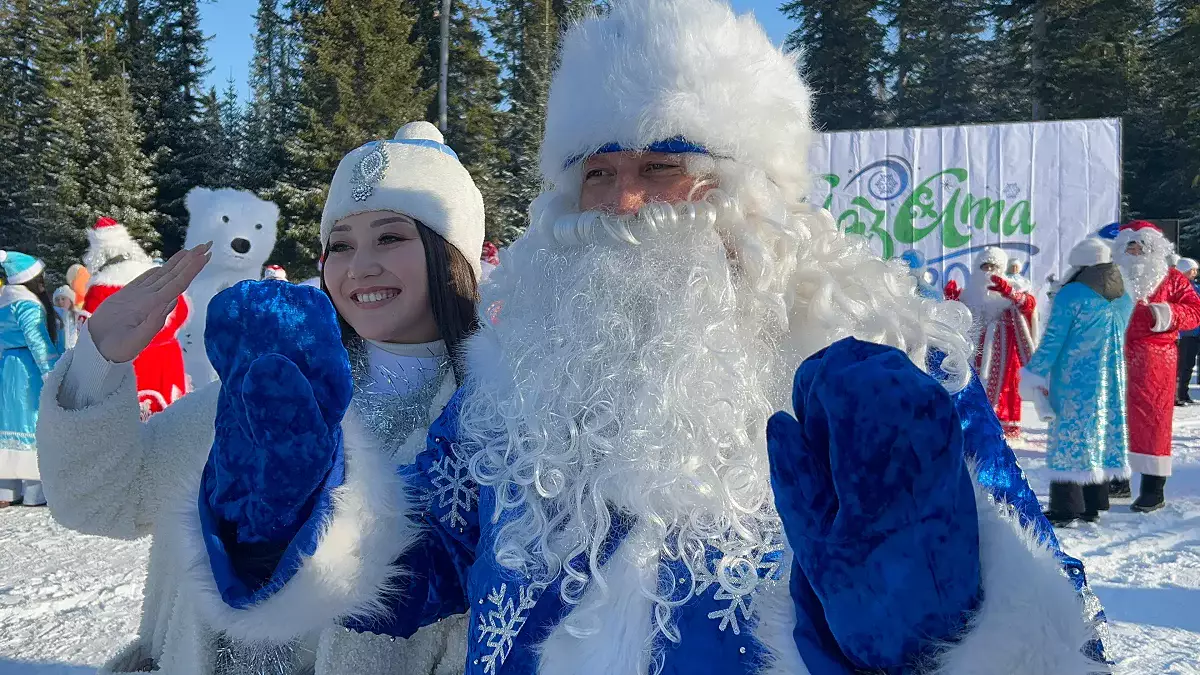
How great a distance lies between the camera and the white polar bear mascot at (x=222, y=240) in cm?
405

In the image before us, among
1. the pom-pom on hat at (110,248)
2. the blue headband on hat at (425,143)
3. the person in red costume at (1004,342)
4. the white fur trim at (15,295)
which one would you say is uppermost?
the blue headband on hat at (425,143)

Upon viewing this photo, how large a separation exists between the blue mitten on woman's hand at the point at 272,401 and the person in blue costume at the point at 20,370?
5457mm

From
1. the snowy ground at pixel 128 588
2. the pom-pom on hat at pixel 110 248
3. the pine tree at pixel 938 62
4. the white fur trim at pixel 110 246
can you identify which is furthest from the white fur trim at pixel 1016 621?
the pine tree at pixel 938 62

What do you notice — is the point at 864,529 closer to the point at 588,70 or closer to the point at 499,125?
the point at 588,70

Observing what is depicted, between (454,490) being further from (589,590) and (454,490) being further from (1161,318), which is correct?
(1161,318)

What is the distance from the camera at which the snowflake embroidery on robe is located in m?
1.02

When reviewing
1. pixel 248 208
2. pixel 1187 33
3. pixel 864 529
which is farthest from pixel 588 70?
pixel 1187 33

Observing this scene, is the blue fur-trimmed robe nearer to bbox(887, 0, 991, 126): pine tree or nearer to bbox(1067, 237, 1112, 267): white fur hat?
bbox(1067, 237, 1112, 267): white fur hat

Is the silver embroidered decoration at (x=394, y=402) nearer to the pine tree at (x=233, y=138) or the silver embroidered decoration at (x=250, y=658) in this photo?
the silver embroidered decoration at (x=250, y=658)

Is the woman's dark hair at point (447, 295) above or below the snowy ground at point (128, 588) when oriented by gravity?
above

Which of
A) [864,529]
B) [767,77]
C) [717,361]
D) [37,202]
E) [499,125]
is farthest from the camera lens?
[499,125]

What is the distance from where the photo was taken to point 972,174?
9.98 meters

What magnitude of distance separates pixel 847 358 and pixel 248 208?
4.16 meters

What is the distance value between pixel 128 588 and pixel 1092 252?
5.61 meters
